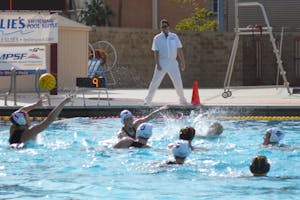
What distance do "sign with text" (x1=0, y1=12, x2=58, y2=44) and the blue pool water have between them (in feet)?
19.2

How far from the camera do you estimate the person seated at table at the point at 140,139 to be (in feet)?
36.3

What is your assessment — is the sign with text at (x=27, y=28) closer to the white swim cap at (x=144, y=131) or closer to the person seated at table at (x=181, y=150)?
the white swim cap at (x=144, y=131)

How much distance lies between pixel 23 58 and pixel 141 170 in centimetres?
1149

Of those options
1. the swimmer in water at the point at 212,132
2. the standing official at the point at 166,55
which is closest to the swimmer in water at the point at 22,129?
the swimmer in water at the point at 212,132

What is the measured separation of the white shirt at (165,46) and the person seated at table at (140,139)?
20.1 feet

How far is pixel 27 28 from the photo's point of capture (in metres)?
20.0

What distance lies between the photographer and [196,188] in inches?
342

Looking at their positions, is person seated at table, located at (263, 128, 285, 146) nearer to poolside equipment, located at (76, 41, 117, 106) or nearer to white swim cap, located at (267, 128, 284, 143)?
white swim cap, located at (267, 128, 284, 143)

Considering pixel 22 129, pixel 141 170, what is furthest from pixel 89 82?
pixel 141 170

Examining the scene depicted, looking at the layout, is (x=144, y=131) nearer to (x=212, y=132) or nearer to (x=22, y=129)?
(x=22, y=129)

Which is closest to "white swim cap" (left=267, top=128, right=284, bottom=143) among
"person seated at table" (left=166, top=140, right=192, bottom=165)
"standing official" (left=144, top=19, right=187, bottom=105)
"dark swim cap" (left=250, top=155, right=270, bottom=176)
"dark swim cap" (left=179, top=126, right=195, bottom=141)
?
"dark swim cap" (left=179, top=126, right=195, bottom=141)

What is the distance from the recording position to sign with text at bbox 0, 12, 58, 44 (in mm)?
19859

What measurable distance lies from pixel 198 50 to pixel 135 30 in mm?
2644

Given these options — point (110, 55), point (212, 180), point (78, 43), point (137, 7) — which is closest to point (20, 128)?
point (212, 180)
